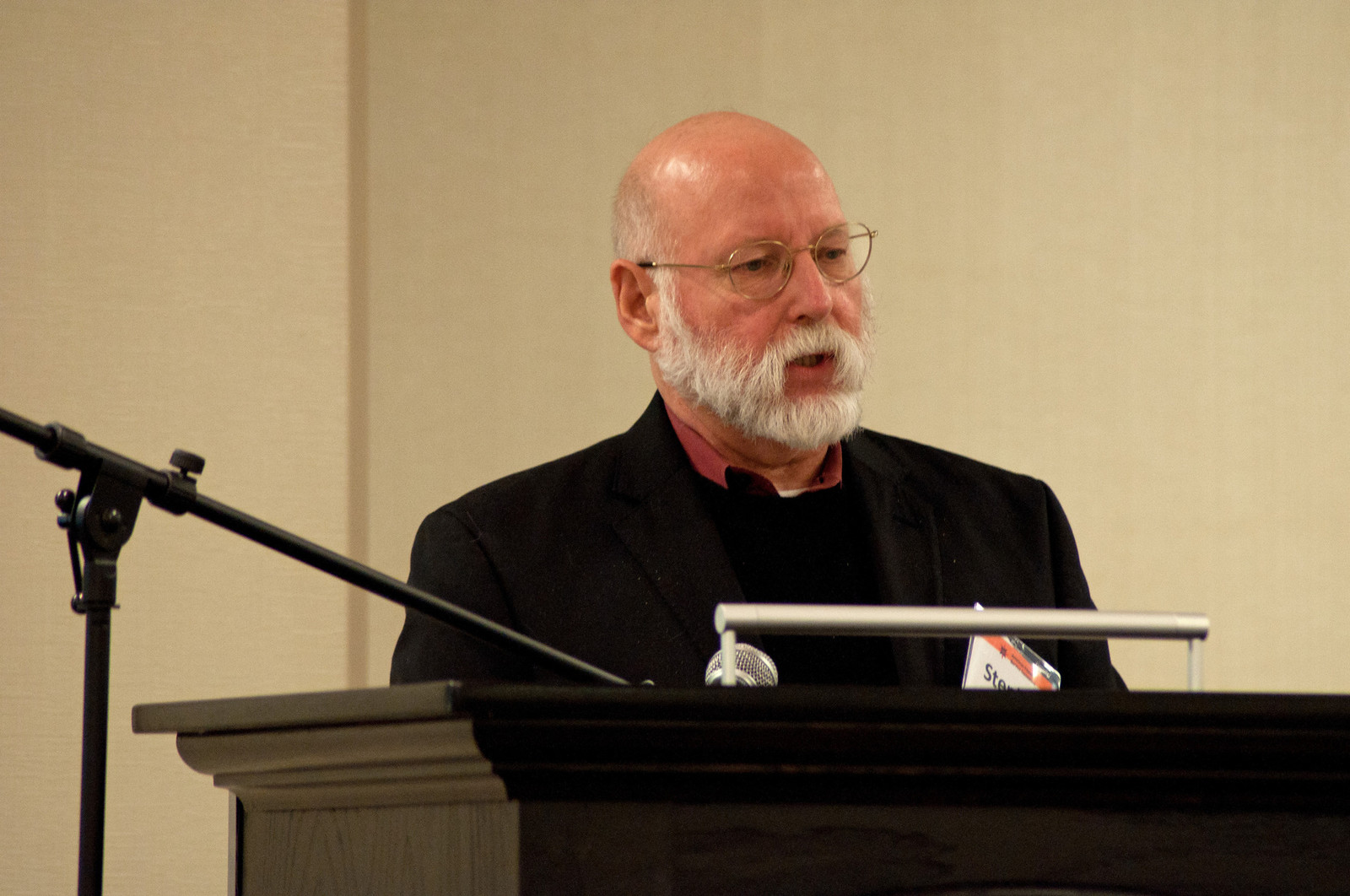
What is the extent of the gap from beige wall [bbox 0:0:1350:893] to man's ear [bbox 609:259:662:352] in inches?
23.6

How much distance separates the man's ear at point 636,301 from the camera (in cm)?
212

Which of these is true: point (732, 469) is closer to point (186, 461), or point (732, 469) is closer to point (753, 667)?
point (753, 667)

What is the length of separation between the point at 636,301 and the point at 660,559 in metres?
0.47

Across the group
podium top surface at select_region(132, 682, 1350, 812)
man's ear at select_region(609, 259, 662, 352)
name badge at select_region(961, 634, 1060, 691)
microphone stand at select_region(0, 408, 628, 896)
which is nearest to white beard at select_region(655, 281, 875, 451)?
man's ear at select_region(609, 259, 662, 352)

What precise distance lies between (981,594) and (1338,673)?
59.6 inches

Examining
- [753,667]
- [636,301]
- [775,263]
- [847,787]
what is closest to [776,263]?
[775,263]

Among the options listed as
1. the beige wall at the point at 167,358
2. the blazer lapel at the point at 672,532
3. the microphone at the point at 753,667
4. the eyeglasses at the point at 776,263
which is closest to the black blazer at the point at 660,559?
the blazer lapel at the point at 672,532

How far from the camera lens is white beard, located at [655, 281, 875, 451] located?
75.4 inches

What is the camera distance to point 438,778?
0.84 m

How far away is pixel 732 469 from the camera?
198 cm

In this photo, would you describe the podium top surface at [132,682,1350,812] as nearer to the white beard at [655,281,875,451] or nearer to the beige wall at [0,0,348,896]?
the white beard at [655,281,875,451]

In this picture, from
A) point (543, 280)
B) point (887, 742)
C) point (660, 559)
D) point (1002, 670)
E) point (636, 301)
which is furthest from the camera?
point (543, 280)

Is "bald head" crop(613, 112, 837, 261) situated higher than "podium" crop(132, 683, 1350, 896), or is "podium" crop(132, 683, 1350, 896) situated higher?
"bald head" crop(613, 112, 837, 261)

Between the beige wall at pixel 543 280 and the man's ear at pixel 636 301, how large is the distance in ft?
1.97
